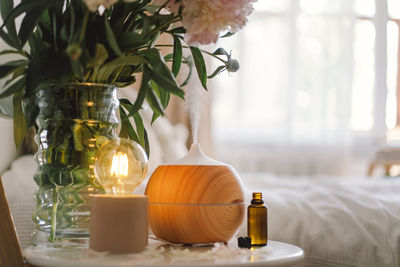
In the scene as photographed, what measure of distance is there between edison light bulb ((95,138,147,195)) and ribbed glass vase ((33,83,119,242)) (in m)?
0.05

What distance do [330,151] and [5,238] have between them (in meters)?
3.04

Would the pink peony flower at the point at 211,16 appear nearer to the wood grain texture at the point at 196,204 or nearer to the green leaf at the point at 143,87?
the green leaf at the point at 143,87

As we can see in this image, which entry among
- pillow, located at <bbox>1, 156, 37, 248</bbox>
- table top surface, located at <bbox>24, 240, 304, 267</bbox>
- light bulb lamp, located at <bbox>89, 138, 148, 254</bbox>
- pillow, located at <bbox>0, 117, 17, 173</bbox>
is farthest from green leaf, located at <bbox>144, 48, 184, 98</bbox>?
pillow, located at <bbox>0, 117, 17, 173</bbox>

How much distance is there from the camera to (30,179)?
1.15m

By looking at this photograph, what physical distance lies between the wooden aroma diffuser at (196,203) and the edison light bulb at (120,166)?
0.06m

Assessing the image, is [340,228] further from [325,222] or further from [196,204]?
[196,204]

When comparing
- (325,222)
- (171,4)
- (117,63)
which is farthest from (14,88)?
(325,222)

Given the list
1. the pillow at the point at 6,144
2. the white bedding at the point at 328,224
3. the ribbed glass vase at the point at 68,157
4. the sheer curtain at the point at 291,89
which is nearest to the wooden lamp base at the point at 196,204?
the ribbed glass vase at the point at 68,157

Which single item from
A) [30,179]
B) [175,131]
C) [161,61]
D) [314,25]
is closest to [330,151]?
[314,25]

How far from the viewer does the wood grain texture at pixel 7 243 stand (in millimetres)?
673

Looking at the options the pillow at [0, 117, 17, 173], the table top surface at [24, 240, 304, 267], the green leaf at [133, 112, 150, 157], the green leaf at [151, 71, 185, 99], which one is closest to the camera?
the table top surface at [24, 240, 304, 267]

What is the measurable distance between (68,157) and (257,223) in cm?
32

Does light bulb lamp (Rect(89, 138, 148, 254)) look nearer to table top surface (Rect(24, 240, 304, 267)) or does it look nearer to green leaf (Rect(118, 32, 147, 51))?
table top surface (Rect(24, 240, 304, 267))

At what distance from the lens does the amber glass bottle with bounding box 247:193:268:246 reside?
80cm
